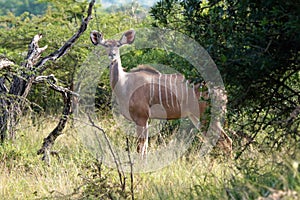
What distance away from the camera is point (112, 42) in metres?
8.72

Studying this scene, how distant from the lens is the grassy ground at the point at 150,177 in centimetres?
400

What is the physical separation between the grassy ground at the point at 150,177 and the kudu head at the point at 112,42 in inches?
53.6

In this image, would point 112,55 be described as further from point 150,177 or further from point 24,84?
point 150,177

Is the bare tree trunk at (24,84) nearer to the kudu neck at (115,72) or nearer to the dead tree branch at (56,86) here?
the dead tree branch at (56,86)

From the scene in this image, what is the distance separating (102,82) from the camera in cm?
1120

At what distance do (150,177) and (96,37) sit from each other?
11.3 ft

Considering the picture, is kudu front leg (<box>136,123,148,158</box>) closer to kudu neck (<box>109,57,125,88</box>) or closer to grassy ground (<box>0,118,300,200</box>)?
grassy ground (<box>0,118,300,200</box>)

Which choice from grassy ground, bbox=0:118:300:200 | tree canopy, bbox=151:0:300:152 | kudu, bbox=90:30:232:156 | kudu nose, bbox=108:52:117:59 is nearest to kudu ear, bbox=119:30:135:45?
kudu, bbox=90:30:232:156

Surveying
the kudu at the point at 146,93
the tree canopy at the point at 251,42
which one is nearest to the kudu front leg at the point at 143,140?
the kudu at the point at 146,93

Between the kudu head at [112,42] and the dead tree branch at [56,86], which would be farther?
the kudu head at [112,42]

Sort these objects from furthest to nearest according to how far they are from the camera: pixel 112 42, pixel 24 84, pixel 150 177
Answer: pixel 112 42 < pixel 24 84 < pixel 150 177

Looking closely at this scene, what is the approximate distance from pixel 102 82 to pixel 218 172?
19.6 feet

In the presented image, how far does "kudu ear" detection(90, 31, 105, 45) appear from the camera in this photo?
28.5ft

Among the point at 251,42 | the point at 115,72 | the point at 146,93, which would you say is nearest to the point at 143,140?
the point at 146,93
